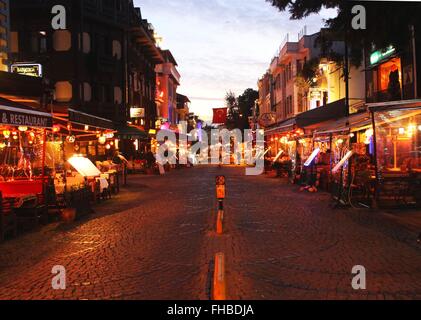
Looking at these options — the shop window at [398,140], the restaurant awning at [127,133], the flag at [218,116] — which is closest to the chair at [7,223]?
the shop window at [398,140]

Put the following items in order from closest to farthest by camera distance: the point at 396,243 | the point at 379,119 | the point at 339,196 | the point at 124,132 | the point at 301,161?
1. the point at 396,243
2. the point at 379,119
3. the point at 339,196
4. the point at 301,161
5. the point at 124,132

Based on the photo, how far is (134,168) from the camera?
36.7 meters

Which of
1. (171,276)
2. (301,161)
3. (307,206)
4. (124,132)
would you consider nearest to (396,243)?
(171,276)

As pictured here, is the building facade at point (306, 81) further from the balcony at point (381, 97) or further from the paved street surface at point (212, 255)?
the paved street surface at point (212, 255)

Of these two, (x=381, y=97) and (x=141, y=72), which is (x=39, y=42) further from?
(x=381, y=97)

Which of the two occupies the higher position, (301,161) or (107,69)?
(107,69)

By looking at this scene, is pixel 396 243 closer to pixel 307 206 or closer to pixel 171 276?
pixel 171 276

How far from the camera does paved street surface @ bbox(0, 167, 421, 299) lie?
666cm

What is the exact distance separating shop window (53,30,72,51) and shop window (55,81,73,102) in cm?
238

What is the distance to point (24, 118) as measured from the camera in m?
10.6

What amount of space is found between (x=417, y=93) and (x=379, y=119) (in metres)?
7.19

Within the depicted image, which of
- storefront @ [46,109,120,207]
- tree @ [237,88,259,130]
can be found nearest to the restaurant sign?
storefront @ [46,109,120,207]

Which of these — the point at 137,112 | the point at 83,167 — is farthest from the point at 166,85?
the point at 83,167

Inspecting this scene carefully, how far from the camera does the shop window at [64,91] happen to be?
3340 cm
